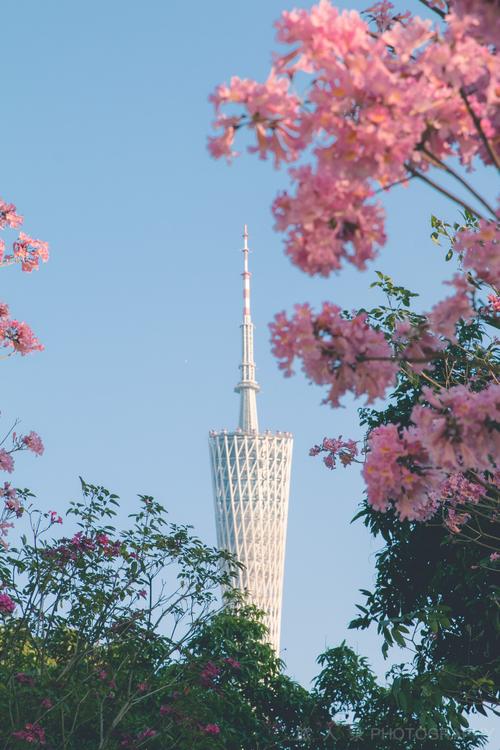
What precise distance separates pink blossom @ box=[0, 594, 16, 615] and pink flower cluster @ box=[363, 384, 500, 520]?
24.9ft

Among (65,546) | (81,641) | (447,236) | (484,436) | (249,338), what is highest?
(249,338)

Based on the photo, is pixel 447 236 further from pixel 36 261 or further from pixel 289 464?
pixel 289 464

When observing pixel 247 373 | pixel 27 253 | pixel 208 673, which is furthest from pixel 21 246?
pixel 247 373

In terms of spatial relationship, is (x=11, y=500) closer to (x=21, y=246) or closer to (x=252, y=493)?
(x=21, y=246)

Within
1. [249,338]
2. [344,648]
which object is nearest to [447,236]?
[344,648]

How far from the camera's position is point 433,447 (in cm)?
396

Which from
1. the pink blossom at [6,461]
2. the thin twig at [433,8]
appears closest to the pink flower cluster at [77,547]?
the pink blossom at [6,461]

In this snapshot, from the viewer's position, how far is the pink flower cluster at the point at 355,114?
3439 millimetres

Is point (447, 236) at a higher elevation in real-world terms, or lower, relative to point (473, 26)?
higher

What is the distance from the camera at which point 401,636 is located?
340 inches

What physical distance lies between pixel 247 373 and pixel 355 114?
89079 mm

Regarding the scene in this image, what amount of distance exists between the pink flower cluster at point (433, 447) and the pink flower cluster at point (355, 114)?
694 mm

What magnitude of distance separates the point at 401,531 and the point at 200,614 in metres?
2.57

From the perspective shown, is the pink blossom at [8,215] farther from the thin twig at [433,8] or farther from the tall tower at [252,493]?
the tall tower at [252,493]
